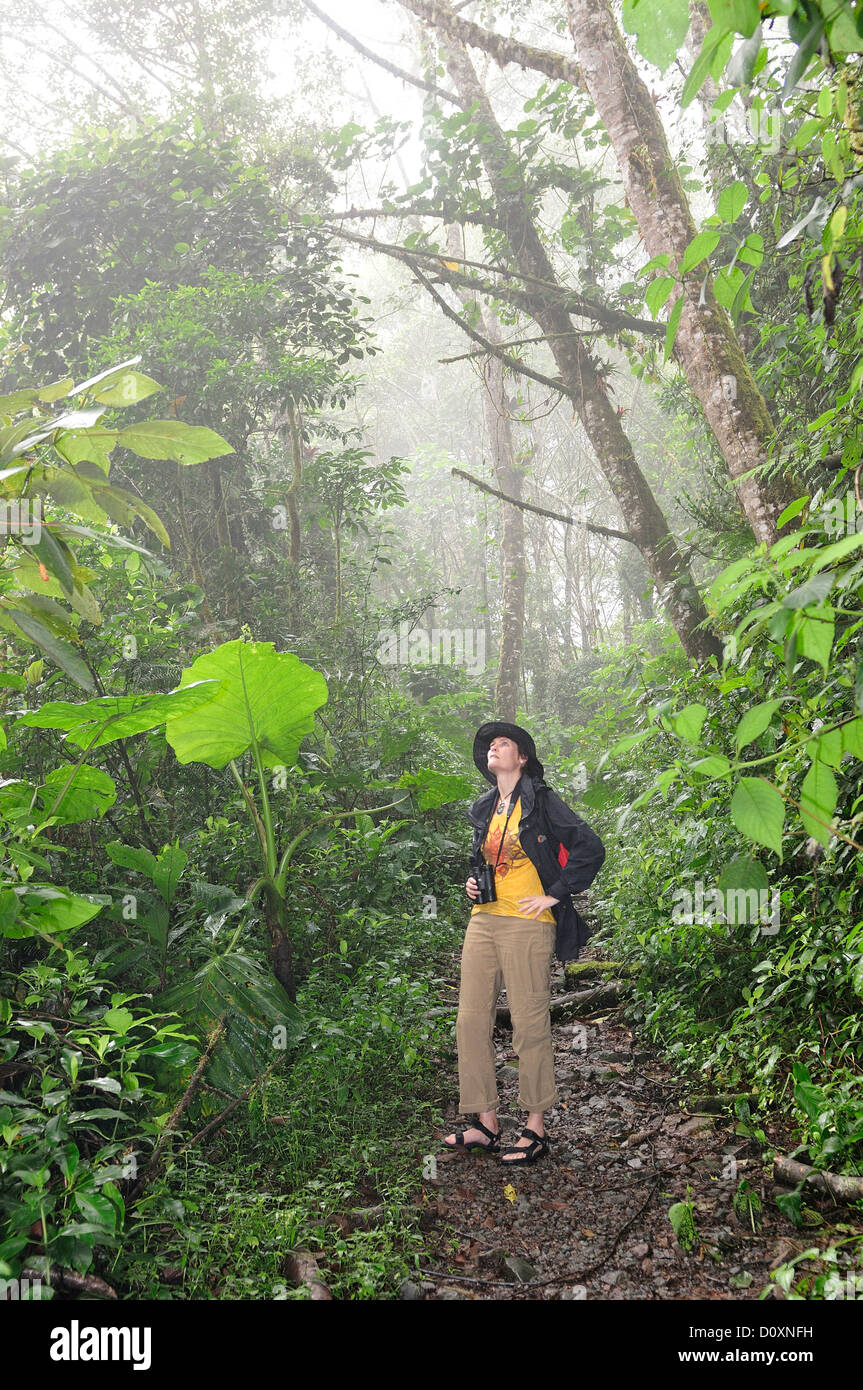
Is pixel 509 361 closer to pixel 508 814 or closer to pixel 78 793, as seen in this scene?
pixel 508 814

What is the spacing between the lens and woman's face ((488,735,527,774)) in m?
3.80

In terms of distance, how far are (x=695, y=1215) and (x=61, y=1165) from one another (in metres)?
1.94

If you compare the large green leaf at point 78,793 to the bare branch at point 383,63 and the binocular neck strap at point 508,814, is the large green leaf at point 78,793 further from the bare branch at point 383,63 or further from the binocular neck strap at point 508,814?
the bare branch at point 383,63

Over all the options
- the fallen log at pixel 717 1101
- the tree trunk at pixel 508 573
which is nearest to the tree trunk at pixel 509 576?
the tree trunk at pixel 508 573

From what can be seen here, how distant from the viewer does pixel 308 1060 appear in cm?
374

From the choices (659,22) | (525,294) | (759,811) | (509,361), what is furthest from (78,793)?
(525,294)

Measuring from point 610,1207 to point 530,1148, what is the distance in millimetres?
463

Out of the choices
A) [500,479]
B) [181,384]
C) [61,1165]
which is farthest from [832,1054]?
[500,479]

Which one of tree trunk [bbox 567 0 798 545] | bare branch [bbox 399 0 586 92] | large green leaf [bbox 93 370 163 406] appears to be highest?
bare branch [bbox 399 0 586 92]

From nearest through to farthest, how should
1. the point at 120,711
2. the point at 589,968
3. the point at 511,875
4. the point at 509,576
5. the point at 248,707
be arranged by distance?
1. the point at 120,711
2. the point at 511,875
3. the point at 248,707
4. the point at 589,968
5. the point at 509,576

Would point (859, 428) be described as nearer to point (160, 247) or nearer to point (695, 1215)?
point (695, 1215)

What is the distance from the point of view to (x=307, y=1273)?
2.56m

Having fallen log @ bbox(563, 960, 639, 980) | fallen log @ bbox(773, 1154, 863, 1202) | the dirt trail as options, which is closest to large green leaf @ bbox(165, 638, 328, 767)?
the dirt trail

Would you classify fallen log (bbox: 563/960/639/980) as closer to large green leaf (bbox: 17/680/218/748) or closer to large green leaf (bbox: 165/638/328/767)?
large green leaf (bbox: 165/638/328/767)
